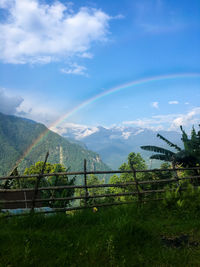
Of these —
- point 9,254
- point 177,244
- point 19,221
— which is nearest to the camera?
point 9,254

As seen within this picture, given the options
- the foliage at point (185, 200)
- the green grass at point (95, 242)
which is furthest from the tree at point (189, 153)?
the green grass at point (95, 242)

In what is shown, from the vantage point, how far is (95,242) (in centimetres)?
392

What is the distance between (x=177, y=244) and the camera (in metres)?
4.15

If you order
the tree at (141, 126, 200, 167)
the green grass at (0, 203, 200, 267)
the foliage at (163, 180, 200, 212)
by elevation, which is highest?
the tree at (141, 126, 200, 167)

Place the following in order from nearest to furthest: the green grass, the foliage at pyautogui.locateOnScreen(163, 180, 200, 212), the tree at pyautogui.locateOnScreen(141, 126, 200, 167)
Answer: the green grass
the foliage at pyautogui.locateOnScreen(163, 180, 200, 212)
the tree at pyautogui.locateOnScreen(141, 126, 200, 167)

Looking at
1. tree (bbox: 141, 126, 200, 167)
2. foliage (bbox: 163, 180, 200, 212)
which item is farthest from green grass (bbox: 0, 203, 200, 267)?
tree (bbox: 141, 126, 200, 167)

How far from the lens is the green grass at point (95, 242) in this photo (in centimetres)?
352

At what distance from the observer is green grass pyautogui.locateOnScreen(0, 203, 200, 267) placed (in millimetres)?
3521

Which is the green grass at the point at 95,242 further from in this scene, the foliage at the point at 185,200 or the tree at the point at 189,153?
the tree at the point at 189,153

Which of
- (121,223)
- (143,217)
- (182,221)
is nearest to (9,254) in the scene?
(121,223)

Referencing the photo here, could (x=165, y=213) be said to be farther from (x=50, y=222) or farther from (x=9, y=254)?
(x=9, y=254)

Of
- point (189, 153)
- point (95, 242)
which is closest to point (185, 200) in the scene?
point (95, 242)

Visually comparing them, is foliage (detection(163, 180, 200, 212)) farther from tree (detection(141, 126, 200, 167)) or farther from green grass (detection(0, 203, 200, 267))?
tree (detection(141, 126, 200, 167))

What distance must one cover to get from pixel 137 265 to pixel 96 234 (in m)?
1.04
